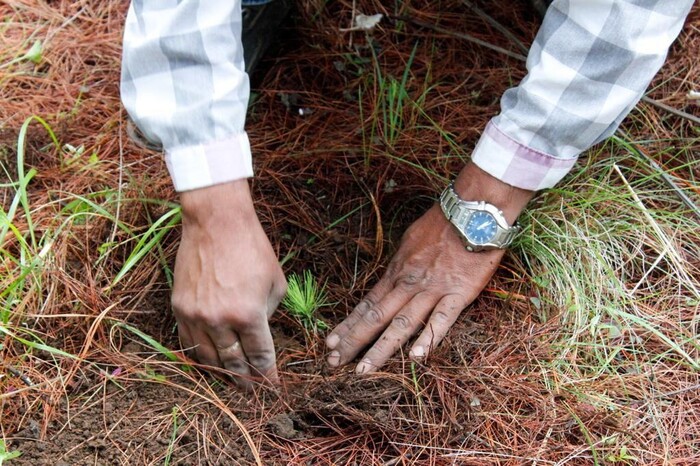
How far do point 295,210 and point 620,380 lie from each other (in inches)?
36.8

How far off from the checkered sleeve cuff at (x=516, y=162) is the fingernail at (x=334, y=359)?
56 centimetres

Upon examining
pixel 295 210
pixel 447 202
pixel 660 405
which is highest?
pixel 447 202

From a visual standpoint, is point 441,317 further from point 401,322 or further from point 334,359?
point 334,359

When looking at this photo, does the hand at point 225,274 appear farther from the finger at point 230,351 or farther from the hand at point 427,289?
the hand at point 427,289

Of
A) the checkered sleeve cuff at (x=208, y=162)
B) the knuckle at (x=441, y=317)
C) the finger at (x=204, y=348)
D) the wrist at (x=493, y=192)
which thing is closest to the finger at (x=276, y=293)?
the finger at (x=204, y=348)

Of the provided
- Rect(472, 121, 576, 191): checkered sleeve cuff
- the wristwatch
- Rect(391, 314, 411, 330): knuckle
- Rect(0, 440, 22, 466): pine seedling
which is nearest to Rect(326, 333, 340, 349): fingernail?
Rect(391, 314, 411, 330): knuckle

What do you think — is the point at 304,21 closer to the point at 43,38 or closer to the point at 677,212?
the point at 43,38

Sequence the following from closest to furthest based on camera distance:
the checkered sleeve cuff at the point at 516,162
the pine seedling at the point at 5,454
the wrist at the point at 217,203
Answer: the pine seedling at the point at 5,454 < the wrist at the point at 217,203 < the checkered sleeve cuff at the point at 516,162

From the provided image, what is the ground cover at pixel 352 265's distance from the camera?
139cm

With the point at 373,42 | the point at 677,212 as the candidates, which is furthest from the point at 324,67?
the point at 677,212

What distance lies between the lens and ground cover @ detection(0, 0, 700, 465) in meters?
1.39

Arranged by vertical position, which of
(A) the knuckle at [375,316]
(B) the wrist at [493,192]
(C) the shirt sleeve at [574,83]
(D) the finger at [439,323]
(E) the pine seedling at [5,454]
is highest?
(C) the shirt sleeve at [574,83]

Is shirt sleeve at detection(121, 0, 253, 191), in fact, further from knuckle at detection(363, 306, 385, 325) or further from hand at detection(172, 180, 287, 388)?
knuckle at detection(363, 306, 385, 325)

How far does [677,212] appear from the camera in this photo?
177cm
